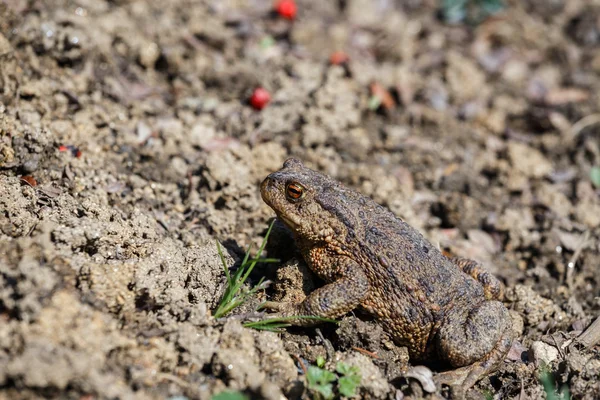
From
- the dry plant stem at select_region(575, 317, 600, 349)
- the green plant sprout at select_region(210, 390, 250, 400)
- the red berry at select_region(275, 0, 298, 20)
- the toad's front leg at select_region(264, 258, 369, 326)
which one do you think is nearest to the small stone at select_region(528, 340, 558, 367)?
the dry plant stem at select_region(575, 317, 600, 349)

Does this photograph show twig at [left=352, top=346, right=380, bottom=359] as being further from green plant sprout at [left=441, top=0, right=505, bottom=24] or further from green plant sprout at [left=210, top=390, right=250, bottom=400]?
green plant sprout at [left=441, top=0, right=505, bottom=24]

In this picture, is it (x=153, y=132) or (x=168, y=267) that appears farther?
(x=153, y=132)

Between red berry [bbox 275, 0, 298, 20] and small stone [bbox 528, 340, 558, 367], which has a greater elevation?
red berry [bbox 275, 0, 298, 20]

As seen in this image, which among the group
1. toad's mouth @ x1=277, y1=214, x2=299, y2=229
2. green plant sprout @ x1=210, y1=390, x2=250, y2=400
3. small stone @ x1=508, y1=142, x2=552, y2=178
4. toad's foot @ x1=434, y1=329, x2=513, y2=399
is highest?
small stone @ x1=508, y1=142, x2=552, y2=178

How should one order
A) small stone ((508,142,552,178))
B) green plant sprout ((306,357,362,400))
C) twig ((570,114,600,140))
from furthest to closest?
1. twig ((570,114,600,140))
2. small stone ((508,142,552,178))
3. green plant sprout ((306,357,362,400))

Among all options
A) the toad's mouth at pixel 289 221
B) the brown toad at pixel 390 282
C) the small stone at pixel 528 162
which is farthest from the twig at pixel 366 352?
the small stone at pixel 528 162

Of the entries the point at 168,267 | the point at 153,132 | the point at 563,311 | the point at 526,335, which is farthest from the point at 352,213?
the point at 153,132

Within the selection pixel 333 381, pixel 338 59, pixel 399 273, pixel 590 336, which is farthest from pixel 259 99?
pixel 590 336

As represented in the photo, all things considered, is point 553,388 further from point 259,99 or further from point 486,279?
point 259,99

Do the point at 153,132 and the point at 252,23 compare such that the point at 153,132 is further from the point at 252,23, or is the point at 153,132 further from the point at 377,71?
the point at 377,71
